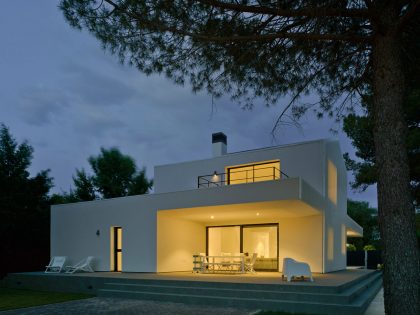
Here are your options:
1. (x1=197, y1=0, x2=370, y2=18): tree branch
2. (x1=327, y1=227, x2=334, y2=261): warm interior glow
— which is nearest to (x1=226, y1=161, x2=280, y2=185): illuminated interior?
(x1=327, y1=227, x2=334, y2=261): warm interior glow

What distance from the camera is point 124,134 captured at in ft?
154

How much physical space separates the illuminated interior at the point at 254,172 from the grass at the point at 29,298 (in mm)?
6953

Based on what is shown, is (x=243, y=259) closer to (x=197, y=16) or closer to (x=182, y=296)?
(x=182, y=296)

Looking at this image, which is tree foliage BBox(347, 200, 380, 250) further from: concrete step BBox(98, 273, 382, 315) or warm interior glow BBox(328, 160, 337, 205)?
concrete step BBox(98, 273, 382, 315)

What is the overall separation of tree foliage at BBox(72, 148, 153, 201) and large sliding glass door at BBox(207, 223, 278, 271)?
16578mm

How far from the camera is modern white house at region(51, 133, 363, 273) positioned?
512 inches

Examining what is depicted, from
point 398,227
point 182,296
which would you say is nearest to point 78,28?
point 398,227

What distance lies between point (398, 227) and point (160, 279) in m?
7.86

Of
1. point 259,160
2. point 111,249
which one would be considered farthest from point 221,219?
point 111,249

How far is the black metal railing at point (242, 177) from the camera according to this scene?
15133 millimetres

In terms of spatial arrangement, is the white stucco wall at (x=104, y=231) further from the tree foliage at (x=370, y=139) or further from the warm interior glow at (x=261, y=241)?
the tree foliage at (x=370, y=139)

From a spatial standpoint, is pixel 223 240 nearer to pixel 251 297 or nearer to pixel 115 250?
pixel 115 250

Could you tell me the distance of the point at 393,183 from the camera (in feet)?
17.4

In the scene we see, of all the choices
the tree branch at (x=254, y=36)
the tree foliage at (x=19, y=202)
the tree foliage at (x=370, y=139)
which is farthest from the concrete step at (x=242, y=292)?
the tree foliage at (x=19, y=202)
